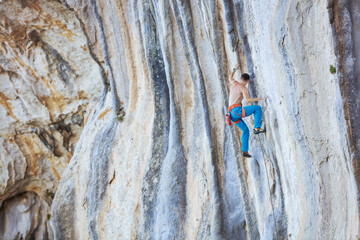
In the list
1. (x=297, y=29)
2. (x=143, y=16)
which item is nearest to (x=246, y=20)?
(x=297, y=29)

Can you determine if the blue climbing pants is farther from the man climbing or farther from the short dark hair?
the short dark hair

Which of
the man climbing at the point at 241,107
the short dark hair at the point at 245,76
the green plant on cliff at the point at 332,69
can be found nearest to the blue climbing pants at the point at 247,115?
the man climbing at the point at 241,107

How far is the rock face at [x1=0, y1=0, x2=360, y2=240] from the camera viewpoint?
12.3 feet

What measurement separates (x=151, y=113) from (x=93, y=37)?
2405 millimetres

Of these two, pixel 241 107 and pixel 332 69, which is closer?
pixel 332 69

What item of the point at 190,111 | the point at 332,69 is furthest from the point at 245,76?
the point at 190,111

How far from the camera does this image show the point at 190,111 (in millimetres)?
6105

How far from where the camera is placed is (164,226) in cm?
604

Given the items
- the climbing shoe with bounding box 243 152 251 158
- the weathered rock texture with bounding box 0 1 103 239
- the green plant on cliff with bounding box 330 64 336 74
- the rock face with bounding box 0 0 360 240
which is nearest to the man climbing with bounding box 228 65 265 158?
the rock face with bounding box 0 0 360 240

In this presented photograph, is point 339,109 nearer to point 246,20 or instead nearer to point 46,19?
point 246,20

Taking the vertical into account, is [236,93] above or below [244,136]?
above

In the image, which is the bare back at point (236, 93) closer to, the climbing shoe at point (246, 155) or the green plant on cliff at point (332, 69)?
the climbing shoe at point (246, 155)

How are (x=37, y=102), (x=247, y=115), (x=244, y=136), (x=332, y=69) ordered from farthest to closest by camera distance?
1. (x=37, y=102)
2. (x=244, y=136)
3. (x=247, y=115)
4. (x=332, y=69)

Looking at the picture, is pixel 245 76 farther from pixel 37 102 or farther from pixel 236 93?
pixel 37 102
